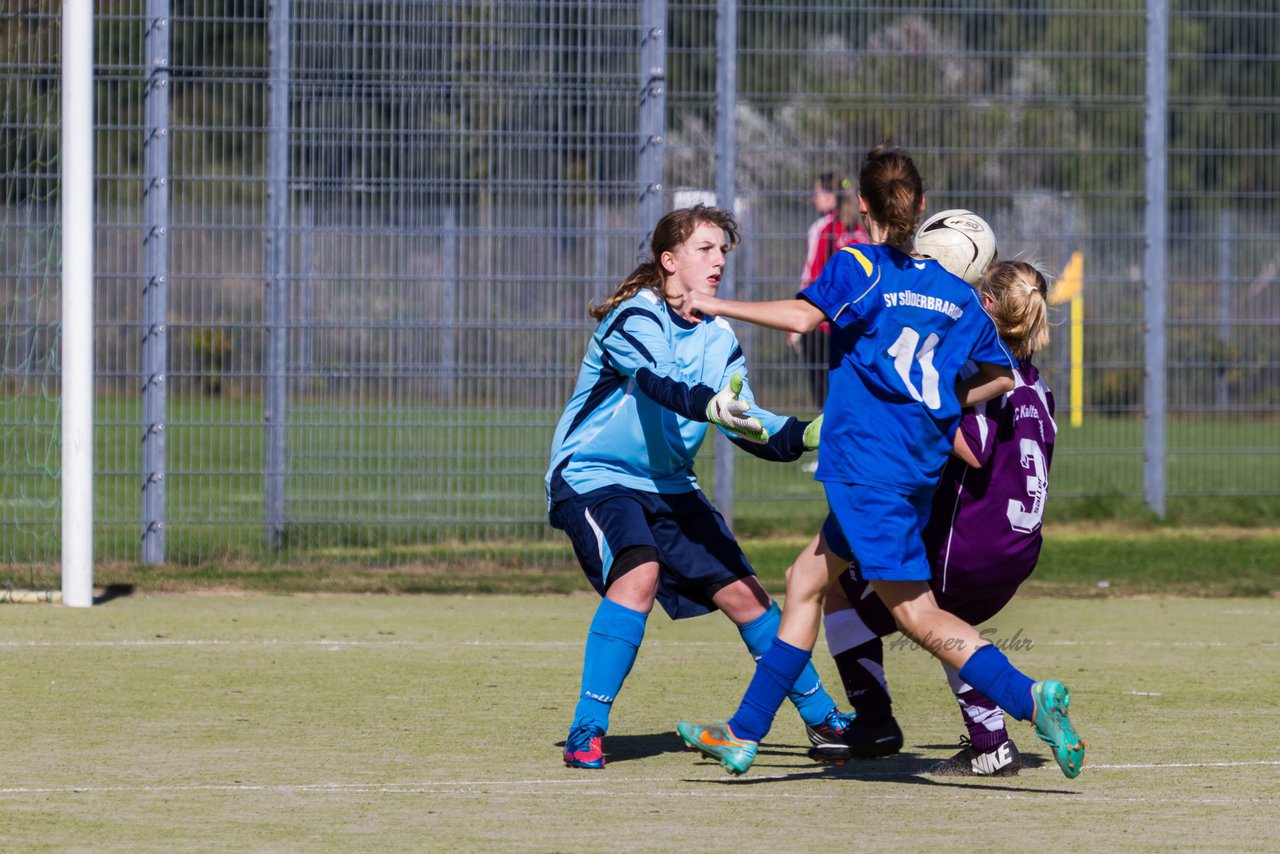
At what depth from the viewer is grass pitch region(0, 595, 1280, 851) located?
4.54 metres

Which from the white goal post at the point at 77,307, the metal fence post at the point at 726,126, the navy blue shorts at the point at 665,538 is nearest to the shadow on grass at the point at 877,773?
the navy blue shorts at the point at 665,538

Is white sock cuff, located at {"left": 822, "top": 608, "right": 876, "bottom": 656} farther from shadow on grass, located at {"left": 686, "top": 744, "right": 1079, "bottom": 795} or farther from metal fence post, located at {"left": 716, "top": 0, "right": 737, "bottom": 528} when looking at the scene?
metal fence post, located at {"left": 716, "top": 0, "right": 737, "bottom": 528}

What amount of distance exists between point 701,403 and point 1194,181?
8.54m

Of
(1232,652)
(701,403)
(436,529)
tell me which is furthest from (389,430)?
(701,403)

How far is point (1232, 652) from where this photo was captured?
7902mm

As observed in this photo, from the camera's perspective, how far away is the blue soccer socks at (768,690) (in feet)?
16.6

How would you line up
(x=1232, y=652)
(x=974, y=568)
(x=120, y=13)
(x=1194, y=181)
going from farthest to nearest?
1. (x=1194, y=181)
2. (x=120, y=13)
3. (x=1232, y=652)
4. (x=974, y=568)

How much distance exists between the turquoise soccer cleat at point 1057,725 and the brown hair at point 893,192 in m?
1.27

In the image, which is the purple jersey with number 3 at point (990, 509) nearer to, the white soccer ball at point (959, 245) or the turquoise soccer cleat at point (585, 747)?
the white soccer ball at point (959, 245)

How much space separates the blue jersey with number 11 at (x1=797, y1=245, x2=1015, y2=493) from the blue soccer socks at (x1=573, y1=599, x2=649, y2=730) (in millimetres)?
788

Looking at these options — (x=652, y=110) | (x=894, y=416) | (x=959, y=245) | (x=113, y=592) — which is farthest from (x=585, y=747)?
(x=652, y=110)

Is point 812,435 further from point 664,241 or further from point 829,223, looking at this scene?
point 829,223

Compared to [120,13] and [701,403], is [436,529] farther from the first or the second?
[701,403]

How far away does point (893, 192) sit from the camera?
16.5 ft
